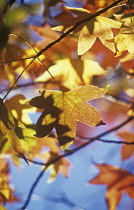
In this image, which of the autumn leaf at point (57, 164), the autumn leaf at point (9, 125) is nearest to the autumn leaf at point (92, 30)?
the autumn leaf at point (9, 125)

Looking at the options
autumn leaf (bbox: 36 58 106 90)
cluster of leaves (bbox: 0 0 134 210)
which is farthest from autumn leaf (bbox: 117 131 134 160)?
autumn leaf (bbox: 36 58 106 90)

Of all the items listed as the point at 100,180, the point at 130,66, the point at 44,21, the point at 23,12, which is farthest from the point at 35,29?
the point at 100,180

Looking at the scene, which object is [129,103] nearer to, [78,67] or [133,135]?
[133,135]

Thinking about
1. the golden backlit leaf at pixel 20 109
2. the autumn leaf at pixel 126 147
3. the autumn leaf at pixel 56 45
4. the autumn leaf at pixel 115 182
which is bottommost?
the autumn leaf at pixel 115 182

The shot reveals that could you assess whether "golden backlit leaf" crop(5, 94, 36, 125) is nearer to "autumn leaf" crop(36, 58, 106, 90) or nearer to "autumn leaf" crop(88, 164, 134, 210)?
"autumn leaf" crop(36, 58, 106, 90)

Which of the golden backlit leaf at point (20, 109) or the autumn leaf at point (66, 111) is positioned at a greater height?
the autumn leaf at point (66, 111)

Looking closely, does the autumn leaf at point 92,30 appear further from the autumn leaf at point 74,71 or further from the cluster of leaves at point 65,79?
the autumn leaf at point 74,71

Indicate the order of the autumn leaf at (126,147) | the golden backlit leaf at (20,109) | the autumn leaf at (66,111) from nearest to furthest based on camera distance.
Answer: the autumn leaf at (66,111) < the golden backlit leaf at (20,109) < the autumn leaf at (126,147)
